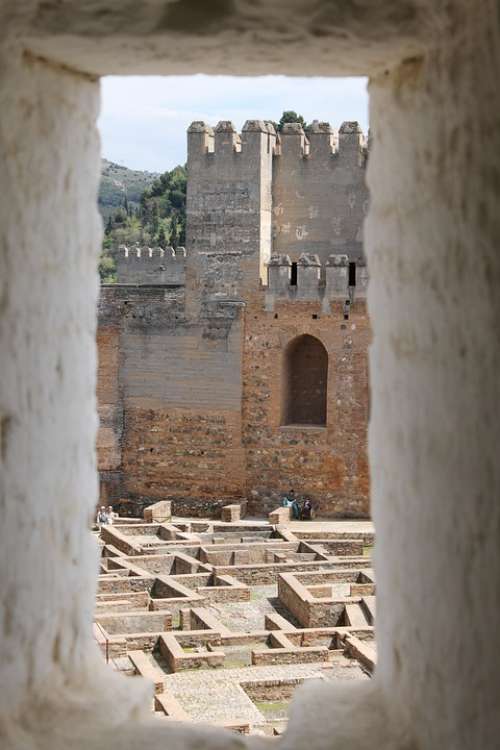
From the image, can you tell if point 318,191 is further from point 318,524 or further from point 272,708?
point 272,708

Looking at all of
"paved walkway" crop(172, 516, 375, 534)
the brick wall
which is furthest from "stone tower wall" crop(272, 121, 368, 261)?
"paved walkway" crop(172, 516, 375, 534)

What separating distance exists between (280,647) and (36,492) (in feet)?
37.0

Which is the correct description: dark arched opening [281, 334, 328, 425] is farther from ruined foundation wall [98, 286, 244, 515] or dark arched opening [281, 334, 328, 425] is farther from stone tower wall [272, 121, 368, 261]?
stone tower wall [272, 121, 368, 261]

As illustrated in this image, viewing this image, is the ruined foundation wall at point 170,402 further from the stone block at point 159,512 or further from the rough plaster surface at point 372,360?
the rough plaster surface at point 372,360

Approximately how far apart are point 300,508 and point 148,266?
11.9 metres

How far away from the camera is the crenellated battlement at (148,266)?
32656 mm

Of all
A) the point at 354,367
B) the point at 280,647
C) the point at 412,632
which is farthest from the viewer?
the point at 354,367

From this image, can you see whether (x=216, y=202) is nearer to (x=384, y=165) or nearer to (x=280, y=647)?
(x=280, y=647)

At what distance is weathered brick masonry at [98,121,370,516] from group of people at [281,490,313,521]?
0.23 m

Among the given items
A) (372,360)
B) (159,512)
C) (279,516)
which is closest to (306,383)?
(279,516)

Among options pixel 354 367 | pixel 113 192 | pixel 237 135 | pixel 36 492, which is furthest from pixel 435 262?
pixel 113 192

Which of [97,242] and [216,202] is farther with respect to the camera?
[216,202]

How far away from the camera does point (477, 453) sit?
6.73 ft

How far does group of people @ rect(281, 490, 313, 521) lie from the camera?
23094 millimetres
